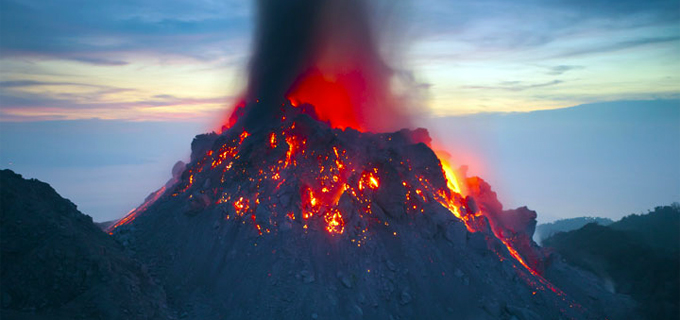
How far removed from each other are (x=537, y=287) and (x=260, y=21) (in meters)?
29.2

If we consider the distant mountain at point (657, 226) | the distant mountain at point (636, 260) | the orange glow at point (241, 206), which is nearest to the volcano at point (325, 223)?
the orange glow at point (241, 206)

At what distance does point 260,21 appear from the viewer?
41.3m

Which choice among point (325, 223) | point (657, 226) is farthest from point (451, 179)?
point (657, 226)

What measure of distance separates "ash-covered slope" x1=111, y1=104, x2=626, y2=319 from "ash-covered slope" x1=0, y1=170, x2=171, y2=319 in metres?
3.15

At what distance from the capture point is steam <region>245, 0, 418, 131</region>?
132 feet

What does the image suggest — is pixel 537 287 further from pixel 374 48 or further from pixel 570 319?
pixel 374 48

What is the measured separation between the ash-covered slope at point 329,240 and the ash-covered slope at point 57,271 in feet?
10.3

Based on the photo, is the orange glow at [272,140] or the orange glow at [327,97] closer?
the orange glow at [272,140]

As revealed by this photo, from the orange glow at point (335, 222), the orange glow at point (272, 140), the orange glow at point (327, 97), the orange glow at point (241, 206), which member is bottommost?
the orange glow at point (335, 222)

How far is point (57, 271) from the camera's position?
26.6 meters

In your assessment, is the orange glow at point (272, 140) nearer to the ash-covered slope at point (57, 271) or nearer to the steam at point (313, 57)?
the steam at point (313, 57)

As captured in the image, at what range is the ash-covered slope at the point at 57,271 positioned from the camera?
25516 millimetres

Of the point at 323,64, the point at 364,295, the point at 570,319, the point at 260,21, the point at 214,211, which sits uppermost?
the point at 260,21

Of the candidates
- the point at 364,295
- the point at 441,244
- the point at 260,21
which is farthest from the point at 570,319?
the point at 260,21
